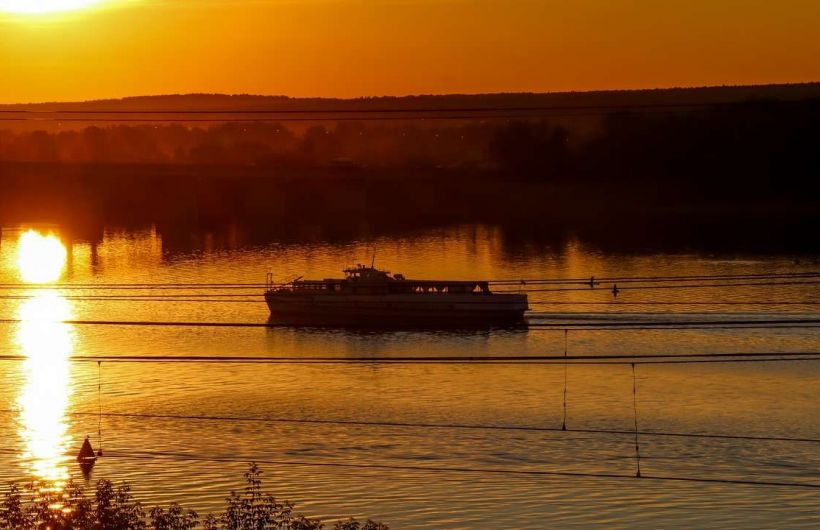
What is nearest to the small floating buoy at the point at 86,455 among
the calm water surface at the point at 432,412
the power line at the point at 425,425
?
the calm water surface at the point at 432,412

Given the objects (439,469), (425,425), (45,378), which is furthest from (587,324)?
(45,378)

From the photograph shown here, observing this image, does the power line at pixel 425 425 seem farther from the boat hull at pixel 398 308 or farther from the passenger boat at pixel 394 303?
the passenger boat at pixel 394 303

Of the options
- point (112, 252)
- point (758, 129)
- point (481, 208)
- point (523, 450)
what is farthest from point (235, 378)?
point (481, 208)

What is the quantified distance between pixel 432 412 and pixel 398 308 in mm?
25745

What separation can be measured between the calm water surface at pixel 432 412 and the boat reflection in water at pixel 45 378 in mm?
199

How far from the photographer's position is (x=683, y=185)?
14438 cm

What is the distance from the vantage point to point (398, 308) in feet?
259

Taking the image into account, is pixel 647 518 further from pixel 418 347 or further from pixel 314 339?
pixel 314 339

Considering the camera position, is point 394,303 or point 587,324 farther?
point 394,303

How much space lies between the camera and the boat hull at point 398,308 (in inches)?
3078

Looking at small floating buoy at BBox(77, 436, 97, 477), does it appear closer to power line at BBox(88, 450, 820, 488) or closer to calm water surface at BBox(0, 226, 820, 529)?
calm water surface at BBox(0, 226, 820, 529)

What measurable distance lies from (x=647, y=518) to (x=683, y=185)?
111 metres

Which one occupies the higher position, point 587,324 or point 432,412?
point 587,324

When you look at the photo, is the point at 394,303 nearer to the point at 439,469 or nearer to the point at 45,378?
the point at 45,378
